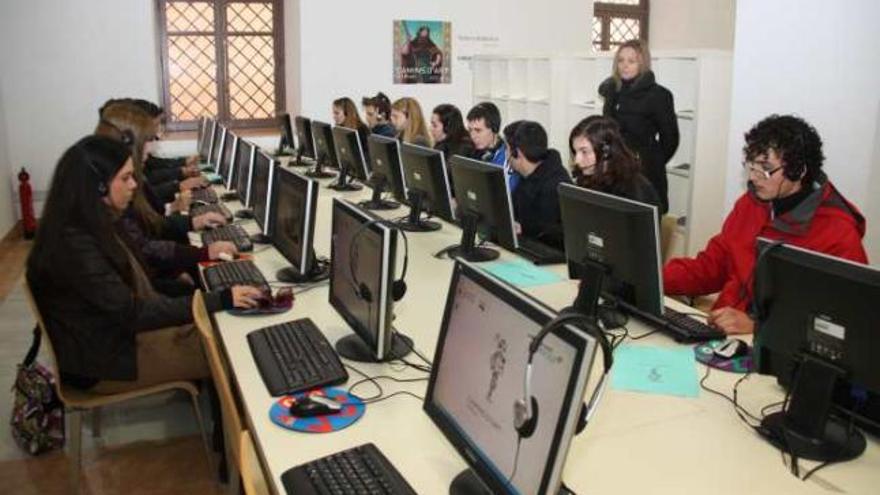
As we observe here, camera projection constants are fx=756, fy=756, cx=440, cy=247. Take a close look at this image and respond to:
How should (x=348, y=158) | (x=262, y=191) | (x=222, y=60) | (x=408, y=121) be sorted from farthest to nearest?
1. (x=222, y=60)
2. (x=408, y=121)
3. (x=348, y=158)
4. (x=262, y=191)

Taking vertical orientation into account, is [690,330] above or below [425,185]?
below

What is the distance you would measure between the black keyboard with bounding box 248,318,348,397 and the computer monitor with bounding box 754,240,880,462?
987mm

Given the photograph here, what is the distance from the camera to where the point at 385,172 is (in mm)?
4004

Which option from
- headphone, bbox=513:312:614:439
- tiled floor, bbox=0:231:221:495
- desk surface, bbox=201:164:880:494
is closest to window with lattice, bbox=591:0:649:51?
tiled floor, bbox=0:231:221:495

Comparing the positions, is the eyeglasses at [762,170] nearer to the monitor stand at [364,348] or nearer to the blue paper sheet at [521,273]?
the blue paper sheet at [521,273]

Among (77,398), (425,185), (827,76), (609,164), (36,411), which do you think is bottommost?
(36,411)

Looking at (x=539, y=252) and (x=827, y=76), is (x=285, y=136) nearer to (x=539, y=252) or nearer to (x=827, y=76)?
(x=539, y=252)

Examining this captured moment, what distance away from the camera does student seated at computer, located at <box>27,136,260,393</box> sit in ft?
7.37

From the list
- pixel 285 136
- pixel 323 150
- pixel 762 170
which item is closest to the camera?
pixel 762 170

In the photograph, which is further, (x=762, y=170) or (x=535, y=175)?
(x=535, y=175)

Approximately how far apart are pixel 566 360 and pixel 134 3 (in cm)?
680

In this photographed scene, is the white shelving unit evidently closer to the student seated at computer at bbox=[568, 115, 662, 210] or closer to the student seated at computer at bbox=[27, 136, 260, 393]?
the student seated at computer at bbox=[568, 115, 662, 210]

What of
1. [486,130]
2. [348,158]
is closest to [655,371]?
[486,130]

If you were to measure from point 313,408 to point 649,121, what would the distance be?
350 centimetres
